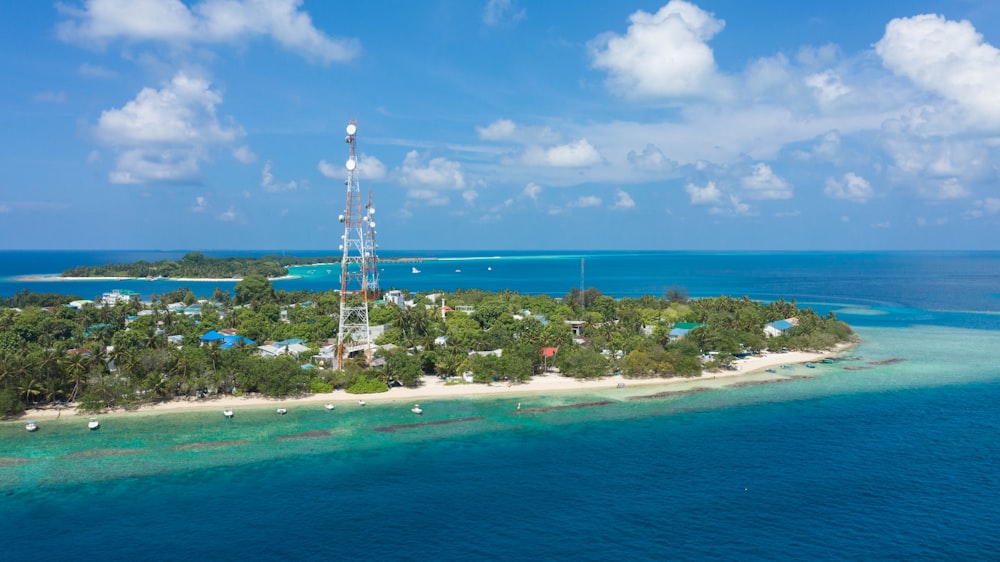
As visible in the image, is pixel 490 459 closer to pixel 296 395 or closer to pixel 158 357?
pixel 296 395

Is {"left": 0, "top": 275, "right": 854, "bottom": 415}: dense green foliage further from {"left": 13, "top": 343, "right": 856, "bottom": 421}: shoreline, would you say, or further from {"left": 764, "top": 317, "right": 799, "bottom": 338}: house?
{"left": 764, "top": 317, "right": 799, "bottom": 338}: house

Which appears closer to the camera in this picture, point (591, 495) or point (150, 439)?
point (591, 495)

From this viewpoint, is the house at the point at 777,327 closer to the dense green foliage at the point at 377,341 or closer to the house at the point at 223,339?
the dense green foliage at the point at 377,341

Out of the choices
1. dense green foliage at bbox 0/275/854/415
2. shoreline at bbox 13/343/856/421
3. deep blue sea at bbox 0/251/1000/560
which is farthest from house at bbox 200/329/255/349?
deep blue sea at bbox 0/251/1000/560

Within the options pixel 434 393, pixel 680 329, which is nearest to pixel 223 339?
pixel 434 393

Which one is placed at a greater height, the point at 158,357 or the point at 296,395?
the point at 158,357

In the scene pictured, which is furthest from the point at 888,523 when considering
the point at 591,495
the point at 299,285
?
the point at 299,285
